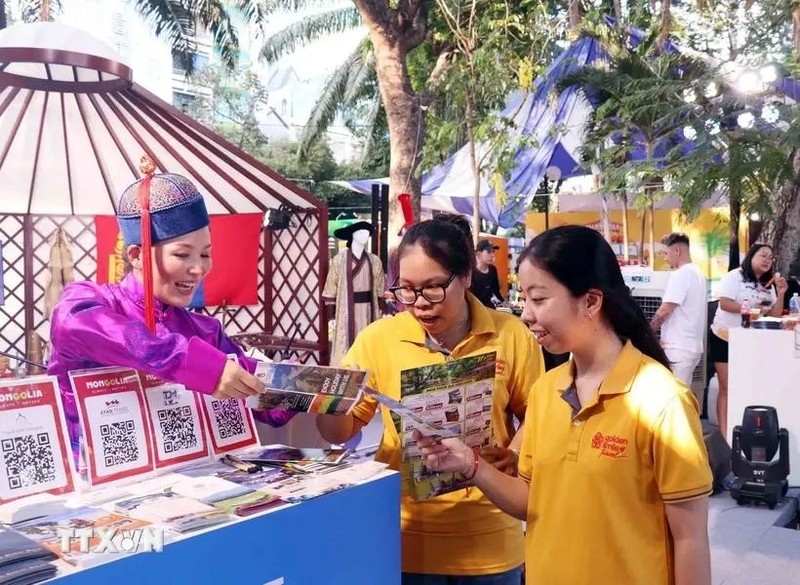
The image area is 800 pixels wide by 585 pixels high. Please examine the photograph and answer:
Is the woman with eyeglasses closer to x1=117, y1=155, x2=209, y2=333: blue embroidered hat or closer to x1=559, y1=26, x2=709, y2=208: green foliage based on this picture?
x1=117, y1=155, x2=209, y2=333: blue embroidered hat

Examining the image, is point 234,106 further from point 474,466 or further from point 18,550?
point 18,550

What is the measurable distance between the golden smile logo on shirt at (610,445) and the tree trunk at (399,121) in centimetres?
630

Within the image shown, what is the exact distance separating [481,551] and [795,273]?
234 inches

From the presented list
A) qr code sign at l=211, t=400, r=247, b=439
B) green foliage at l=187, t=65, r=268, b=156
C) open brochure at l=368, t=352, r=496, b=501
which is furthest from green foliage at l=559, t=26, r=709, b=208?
green foliage at l=187, t=65, r=268, b=156

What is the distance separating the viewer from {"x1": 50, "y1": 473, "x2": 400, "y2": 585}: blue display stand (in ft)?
3.71

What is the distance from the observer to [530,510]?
1.46 metres

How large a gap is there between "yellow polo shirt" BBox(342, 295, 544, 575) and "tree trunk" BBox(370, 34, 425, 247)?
5.87m

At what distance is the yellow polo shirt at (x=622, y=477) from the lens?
127cm

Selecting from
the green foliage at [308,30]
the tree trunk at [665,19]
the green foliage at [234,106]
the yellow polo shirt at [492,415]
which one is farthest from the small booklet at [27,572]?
the green foliage at [234,106]

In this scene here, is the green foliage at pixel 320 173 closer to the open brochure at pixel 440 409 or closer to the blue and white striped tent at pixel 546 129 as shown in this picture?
the blue and white striped tent at pixel 546 129

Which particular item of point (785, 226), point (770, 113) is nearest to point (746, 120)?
point (770, 113)

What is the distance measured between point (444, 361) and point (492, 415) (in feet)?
0.51

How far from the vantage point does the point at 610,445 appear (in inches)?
52.0

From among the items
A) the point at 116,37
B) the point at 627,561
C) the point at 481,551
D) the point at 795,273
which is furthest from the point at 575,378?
the point at 116,37
